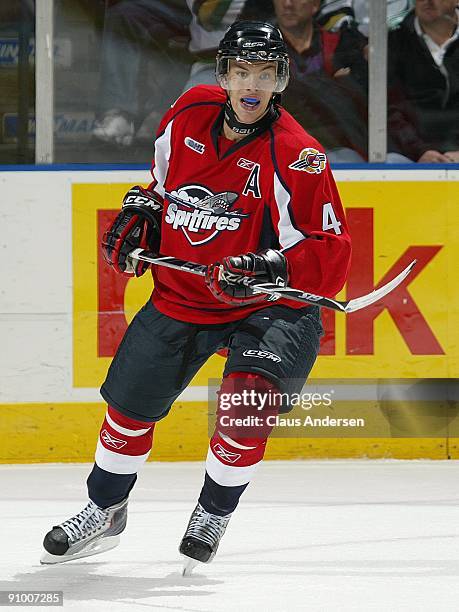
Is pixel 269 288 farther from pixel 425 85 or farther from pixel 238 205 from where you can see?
A: pixel 425 85

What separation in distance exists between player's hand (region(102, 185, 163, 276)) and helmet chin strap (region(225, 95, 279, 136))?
264 mm

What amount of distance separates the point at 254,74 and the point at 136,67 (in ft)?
6.06

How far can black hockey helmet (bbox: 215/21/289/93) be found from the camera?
9.50 feet

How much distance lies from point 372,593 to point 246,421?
1.44ft

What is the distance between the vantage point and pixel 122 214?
303 centimetres

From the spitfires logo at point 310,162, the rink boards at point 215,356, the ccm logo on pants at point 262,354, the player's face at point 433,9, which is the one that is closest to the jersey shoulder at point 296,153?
the spitfires logo at point 310,162

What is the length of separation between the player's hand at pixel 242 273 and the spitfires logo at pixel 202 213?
115mm

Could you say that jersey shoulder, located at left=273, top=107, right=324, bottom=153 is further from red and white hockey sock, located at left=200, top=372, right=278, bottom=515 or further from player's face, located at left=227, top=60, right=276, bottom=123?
red and white hockey sock, located at left=200, top=372, right=278, bottom=515

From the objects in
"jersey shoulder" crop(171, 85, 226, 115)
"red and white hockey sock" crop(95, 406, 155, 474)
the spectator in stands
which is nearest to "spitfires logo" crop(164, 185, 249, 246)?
"jersey shoulder" crop(171, 85, 226, 115)

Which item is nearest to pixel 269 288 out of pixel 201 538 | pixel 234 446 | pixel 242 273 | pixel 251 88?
pixel 242 273

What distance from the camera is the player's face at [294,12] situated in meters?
4.62

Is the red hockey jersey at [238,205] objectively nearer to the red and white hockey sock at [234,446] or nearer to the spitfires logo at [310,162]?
the spitfires logo at [310,162]

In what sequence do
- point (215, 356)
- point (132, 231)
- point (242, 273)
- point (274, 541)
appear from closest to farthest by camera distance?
1. point (242, 273)
2. point (132, 231)
3. point (274, 541)
4. point (215, 356)

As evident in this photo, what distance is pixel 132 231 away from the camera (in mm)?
3004
